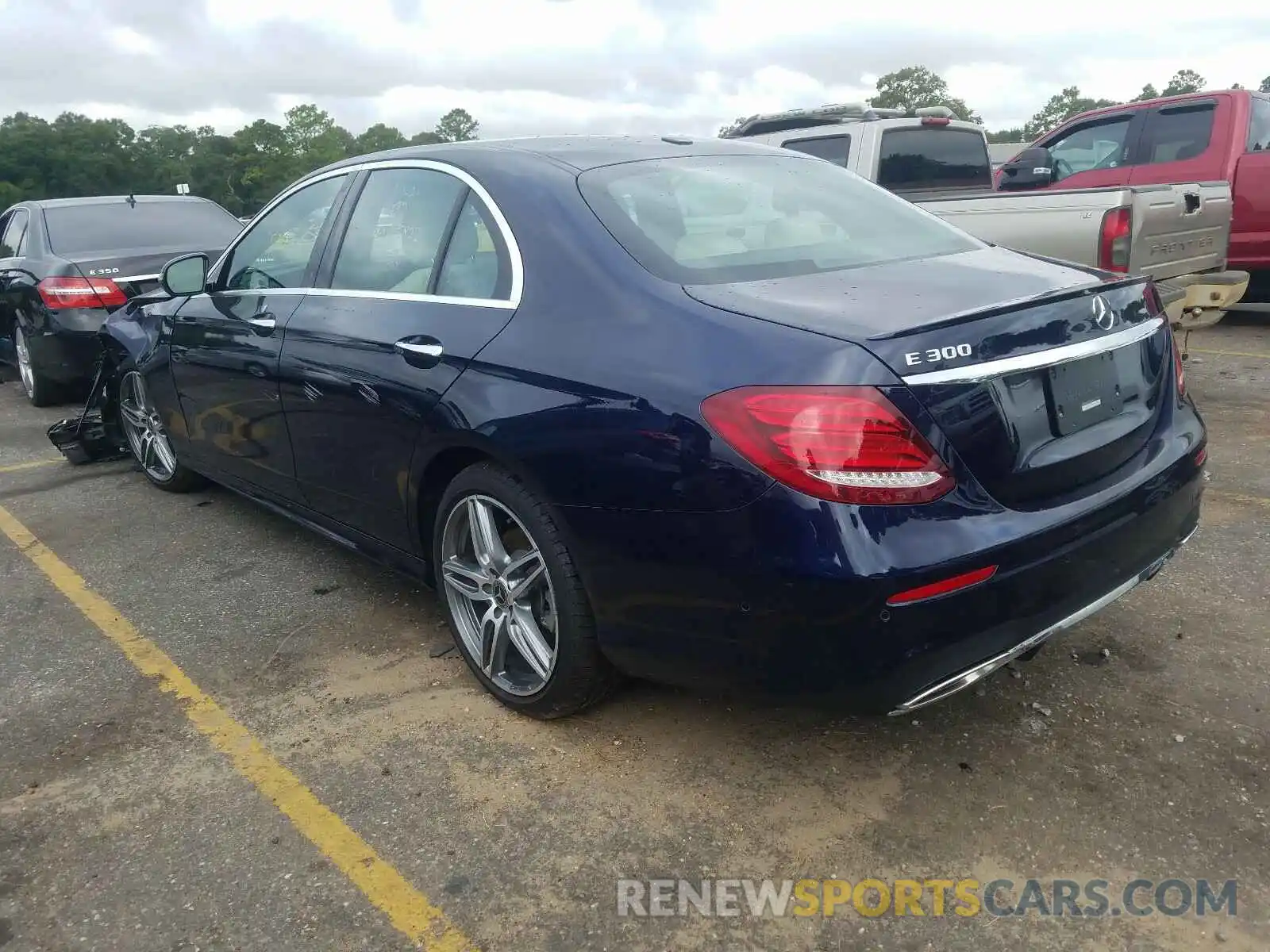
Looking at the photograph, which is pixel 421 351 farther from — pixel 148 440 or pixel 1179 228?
pixel 1179 228

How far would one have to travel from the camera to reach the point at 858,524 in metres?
2.11

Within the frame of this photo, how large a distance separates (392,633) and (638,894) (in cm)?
165

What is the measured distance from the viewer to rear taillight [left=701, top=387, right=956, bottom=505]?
6.95 ft

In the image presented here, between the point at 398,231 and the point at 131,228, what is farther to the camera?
the point at 131,228

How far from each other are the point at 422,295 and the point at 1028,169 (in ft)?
20.9

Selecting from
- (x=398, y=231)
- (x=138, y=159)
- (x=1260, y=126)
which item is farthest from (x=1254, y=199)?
(x=138, y=159)

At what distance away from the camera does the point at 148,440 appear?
541cm

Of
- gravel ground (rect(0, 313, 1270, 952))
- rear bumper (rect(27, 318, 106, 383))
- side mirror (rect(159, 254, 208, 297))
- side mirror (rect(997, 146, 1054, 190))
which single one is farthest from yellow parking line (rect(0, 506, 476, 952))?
side mirror (rect(997, 146, 1054, 190))

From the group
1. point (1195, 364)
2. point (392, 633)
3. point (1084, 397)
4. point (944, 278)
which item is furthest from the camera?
point (1195, 364)

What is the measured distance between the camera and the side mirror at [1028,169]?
794 centimetres

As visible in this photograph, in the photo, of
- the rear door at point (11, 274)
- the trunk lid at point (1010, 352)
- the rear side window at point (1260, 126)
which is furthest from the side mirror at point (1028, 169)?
the rear door at point (11, 274)

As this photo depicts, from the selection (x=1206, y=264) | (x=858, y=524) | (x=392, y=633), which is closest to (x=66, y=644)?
(x=392, y=633)

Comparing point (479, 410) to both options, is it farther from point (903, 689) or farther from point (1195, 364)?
point (1195, 364)

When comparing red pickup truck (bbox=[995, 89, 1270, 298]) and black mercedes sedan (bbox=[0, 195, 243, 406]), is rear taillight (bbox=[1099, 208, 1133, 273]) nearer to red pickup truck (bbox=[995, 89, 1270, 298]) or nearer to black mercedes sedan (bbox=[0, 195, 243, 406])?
red pickup truck (bbox=[995, 89, 1270, 298])
